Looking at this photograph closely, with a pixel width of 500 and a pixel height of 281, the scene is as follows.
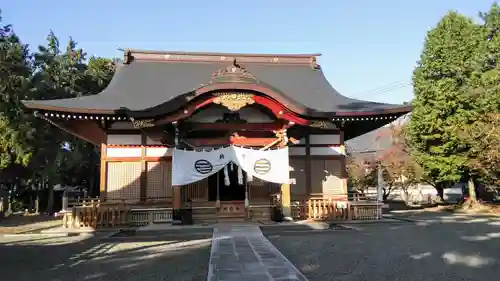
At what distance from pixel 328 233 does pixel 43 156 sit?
59.2 ft

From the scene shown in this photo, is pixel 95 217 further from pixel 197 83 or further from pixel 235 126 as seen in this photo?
pixel 197 83

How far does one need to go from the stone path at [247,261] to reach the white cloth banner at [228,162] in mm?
3045

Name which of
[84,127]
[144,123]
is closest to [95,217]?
[144,123]

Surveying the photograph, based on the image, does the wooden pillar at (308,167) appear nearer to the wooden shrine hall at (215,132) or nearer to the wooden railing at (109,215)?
the wooden shrine hall at (215,132)

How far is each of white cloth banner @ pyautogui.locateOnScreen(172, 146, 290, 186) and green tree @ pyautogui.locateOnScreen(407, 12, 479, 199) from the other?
1401 centimetres

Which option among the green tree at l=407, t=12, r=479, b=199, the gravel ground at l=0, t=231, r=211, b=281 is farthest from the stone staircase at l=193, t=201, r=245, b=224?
the green tree at l=407, t=12, r=479, b=199

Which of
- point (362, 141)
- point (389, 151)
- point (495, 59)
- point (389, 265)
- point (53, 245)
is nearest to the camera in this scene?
point (389, 265)

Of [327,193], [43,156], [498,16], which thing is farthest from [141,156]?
[498,16]

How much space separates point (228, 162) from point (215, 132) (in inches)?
74.0

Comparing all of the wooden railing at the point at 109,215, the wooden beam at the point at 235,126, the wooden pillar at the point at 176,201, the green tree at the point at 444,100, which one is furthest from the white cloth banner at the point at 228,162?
the green tree at the point at 444,100

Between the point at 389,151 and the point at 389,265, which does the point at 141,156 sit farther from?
the point at 389,151

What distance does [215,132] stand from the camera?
13.4 m

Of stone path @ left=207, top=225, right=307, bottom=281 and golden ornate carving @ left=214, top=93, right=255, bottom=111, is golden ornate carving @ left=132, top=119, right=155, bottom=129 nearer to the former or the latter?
golden ornate carving @ left=214, top=93, right=255, bottom=111

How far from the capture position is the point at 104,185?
13.1 metres
